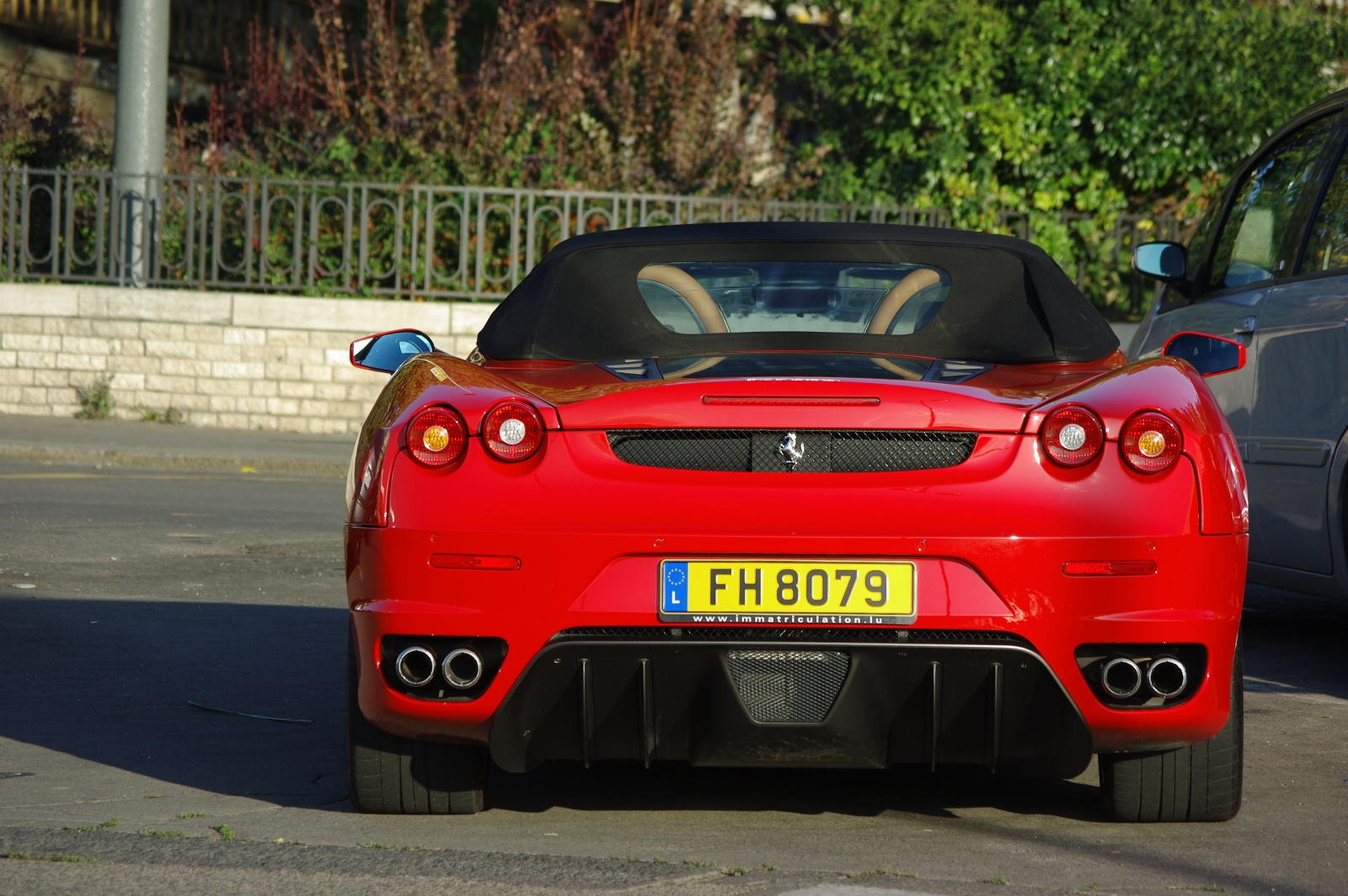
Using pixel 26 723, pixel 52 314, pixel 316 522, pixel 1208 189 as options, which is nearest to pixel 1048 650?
pixel 26 723

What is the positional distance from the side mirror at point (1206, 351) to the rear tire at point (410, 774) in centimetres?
203

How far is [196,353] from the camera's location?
15039 mm

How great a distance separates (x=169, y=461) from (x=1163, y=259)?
28.4 ft

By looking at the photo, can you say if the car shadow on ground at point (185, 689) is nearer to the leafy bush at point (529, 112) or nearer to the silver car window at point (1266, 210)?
the silver car window at point (1266, 210)

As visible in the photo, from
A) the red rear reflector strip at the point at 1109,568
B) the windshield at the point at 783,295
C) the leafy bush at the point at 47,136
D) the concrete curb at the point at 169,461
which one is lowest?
the concrete curb at the point at 169,461

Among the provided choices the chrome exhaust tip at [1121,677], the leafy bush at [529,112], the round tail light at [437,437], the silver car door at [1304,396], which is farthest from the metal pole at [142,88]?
the chrome exhaust tip at [1121,677]

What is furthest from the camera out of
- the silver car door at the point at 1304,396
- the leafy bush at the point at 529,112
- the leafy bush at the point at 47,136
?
the leafy bush at the point at 47,136

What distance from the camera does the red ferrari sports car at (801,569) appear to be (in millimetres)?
3379

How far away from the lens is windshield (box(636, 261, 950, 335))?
175 inches

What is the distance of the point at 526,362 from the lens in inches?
158

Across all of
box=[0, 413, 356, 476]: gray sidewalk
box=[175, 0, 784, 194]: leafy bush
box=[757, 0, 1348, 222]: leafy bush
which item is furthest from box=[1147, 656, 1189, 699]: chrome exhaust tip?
box=[757, 0, 1348, 222]: leafy bush

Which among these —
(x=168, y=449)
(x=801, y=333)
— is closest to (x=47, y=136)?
(x=168, y=449)

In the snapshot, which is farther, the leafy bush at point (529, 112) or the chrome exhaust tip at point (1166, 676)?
the leafy bush at point (529, 112)

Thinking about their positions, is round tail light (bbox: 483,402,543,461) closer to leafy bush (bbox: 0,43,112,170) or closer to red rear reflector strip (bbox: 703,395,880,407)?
red rear reflector strip (bbox: 703,395,880,407)
